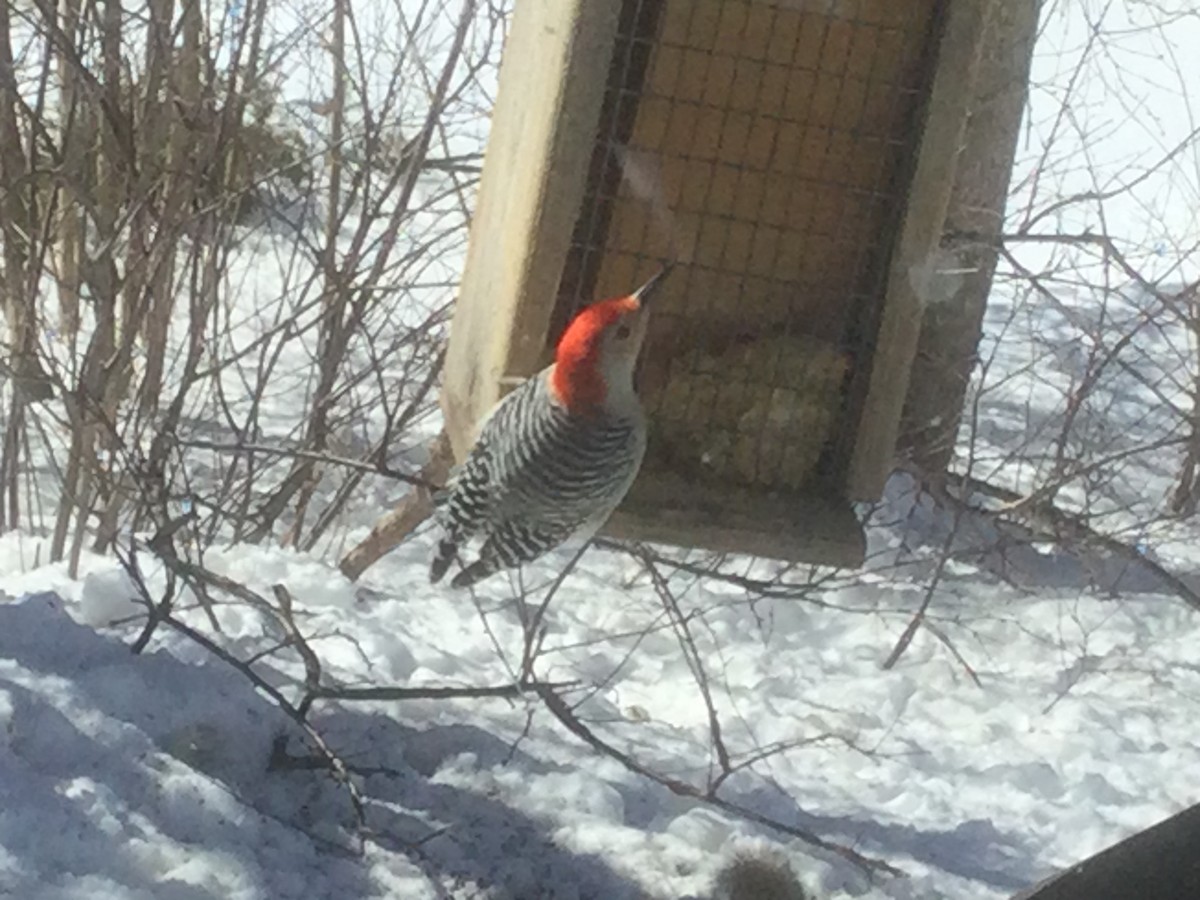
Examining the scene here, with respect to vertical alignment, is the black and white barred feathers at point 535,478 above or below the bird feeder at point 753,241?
below

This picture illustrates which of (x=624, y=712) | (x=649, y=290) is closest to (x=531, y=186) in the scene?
(x=649, y=290)

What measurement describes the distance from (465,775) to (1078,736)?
69.8 inches

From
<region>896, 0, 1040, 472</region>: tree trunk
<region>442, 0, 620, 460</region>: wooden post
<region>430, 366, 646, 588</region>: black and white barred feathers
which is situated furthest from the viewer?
<region>896, 0, 1040, 472</region>: tree trunk

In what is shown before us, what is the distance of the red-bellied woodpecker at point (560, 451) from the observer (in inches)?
74.0

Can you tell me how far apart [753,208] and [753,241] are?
1.9 inches

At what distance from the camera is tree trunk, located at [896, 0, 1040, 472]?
2773 millimetres

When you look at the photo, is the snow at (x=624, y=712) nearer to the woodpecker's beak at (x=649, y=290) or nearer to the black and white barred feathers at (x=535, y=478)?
the black and white barred feathers at (x=535, y=478)

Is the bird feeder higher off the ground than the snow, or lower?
higher

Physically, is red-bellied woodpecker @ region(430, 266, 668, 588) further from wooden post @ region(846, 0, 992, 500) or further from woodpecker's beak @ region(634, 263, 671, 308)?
wooden post @ region(846, 0, 992, 500)

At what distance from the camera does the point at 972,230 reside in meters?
2.82

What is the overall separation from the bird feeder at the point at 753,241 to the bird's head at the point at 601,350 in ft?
0.16

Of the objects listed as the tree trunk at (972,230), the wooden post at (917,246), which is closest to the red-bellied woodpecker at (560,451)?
the wooden post at (917,246)

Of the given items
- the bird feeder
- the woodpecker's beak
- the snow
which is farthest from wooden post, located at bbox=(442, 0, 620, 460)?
the snow

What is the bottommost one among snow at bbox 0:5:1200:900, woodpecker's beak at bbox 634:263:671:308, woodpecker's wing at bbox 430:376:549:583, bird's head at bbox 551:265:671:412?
snow at bbox 0:5:1200:900
